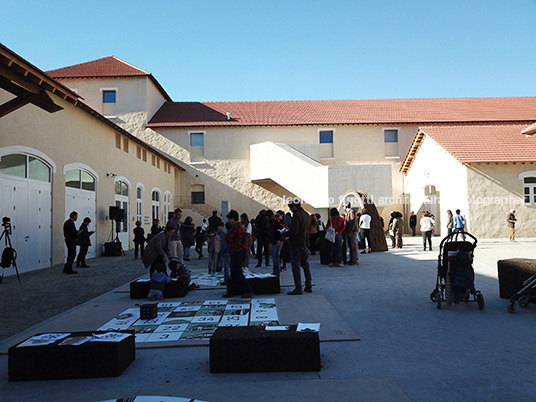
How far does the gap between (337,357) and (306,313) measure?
2.00 m

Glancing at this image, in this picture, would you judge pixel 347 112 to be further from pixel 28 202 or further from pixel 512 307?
pixel 512 307

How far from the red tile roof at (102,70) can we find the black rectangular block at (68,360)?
28884 mm

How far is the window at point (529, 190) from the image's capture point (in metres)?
23.1

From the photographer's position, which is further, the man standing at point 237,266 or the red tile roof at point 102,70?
the red tile roof at point 102,70

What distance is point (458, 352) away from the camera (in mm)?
4574

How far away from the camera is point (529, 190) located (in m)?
23.1

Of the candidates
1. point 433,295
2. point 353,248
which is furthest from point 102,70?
point 433,295

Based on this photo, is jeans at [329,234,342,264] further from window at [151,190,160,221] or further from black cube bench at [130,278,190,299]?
window at [151,190,160,221]

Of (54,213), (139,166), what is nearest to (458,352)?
(54,213)

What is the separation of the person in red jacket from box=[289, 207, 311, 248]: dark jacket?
4.24 metres

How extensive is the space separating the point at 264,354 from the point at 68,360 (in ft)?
5.76

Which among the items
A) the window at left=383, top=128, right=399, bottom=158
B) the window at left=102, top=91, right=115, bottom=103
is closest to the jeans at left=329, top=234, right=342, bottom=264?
the window at left=383, top=128, right=399, bottom=158

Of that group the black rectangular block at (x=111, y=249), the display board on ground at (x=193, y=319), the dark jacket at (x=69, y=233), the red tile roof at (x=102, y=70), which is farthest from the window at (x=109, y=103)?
the display board on ground at (x=193, y=319)

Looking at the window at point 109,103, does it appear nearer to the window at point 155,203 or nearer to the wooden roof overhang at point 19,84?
the window at point 155,203
